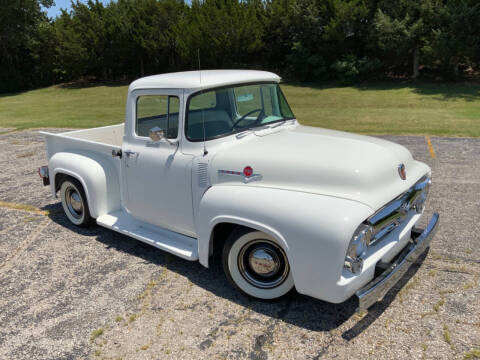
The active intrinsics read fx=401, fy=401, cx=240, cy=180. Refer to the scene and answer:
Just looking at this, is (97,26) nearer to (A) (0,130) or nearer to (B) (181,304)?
(A) (0,130)

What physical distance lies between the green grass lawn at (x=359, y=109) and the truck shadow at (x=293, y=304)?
385 inches

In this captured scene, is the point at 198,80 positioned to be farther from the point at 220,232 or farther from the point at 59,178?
the point at 59,178

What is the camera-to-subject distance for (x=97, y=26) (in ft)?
122

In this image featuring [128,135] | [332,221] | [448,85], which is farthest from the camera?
[448,85]

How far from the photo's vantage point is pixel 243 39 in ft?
101

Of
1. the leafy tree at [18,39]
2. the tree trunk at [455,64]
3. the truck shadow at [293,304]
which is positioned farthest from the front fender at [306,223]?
the leafy tree at [18,39]

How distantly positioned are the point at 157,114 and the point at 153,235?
4.44 ft

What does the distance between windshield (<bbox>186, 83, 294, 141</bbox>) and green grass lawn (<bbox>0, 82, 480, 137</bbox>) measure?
8.96m

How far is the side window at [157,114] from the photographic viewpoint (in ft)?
13.9

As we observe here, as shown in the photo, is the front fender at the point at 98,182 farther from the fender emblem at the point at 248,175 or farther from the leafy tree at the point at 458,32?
the leafy tree at the point at 458,32

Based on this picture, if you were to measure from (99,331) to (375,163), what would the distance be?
2818 mm

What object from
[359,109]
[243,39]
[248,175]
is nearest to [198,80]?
[248,175]

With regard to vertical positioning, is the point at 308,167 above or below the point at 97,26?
below

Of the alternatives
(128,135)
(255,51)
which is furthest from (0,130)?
(255,51)
